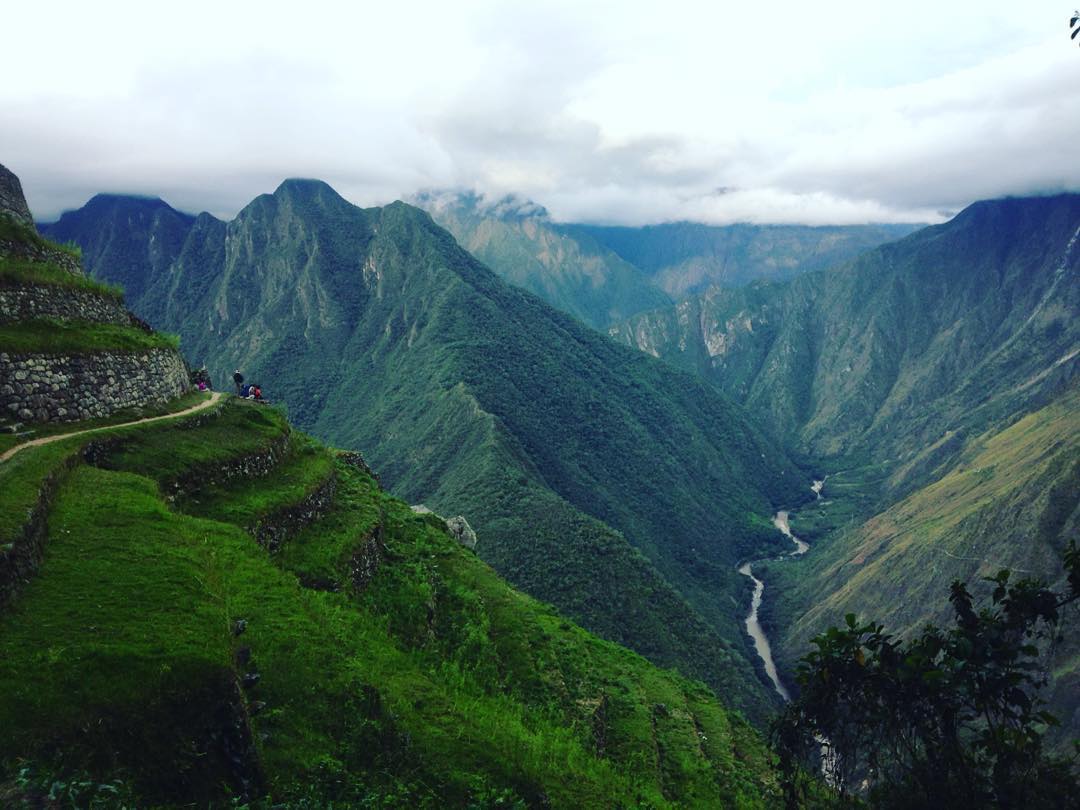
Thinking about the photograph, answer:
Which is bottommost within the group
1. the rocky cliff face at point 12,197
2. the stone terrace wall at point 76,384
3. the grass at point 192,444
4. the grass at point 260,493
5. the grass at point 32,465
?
the grass at point 260,493

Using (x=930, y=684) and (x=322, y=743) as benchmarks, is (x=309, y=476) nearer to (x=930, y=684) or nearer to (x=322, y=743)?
A: (x=322, y=743)

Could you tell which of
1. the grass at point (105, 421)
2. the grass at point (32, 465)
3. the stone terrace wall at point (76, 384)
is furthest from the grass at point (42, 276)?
the grass at point (32, 465)

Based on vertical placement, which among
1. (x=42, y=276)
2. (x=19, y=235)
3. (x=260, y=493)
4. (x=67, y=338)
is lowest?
(x=260, y=493)

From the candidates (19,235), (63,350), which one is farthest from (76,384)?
(19,235)

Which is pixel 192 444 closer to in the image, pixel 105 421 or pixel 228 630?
pixel 105 421

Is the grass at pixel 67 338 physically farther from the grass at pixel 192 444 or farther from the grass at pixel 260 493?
the grass at pixel 260 493

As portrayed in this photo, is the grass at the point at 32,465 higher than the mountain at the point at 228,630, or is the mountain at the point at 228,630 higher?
the grass at the point at 32,465

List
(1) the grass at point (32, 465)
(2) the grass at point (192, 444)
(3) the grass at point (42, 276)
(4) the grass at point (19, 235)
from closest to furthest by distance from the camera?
(1) the grass at point (32, 465) < (2) the grass at point (192, 444) < (3) the grass at point (42, 276) < (4) the grass at point (19, 235)

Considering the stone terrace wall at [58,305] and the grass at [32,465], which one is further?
the stone terrace wall at [58,305]
